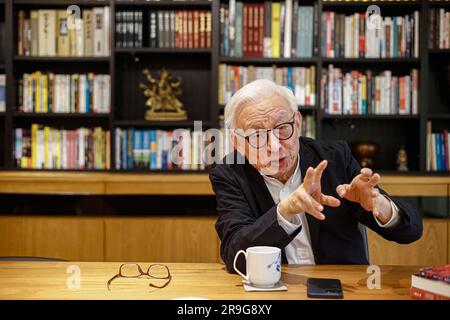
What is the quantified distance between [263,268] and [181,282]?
0.73 feet

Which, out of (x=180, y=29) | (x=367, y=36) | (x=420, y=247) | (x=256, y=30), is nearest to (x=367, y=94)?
(x=367, y=36)

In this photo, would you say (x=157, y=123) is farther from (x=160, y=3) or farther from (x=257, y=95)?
(x=257, y=95)

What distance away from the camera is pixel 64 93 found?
342 cm

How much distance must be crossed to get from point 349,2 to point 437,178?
3.68ft

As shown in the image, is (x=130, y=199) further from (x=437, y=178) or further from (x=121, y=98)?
(x=437, y=178)

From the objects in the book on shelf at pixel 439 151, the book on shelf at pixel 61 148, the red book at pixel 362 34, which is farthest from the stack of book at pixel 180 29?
the book on shelf at pixel 439 151

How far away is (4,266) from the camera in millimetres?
1659

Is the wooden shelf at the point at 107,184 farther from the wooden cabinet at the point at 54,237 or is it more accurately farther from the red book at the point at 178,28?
the red book at the point at 178,28

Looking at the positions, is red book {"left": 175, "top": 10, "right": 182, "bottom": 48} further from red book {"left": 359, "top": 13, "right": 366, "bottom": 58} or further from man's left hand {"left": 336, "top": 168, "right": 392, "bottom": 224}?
man's left hand {"left": 336, "top": 168, "right": 392, "bottom": 224}

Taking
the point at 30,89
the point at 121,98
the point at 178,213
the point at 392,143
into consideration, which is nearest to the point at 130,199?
the point at 178,213

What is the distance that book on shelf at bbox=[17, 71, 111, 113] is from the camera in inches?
134

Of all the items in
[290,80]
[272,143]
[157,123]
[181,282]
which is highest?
[290,80]

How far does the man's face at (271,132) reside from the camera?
1.78m

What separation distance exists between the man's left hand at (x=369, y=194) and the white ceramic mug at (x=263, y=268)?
312mm
